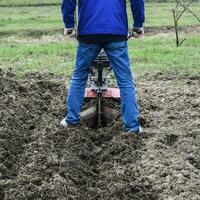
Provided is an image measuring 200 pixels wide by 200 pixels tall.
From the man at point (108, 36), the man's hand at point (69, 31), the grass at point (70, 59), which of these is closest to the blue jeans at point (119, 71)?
the man at point (108, 36)

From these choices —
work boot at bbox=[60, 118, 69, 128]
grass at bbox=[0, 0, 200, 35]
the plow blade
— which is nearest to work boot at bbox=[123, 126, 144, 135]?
the plow blade

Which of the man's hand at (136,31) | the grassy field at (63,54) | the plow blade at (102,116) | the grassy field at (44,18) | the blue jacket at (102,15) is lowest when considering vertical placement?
the grassy field at (44,18)

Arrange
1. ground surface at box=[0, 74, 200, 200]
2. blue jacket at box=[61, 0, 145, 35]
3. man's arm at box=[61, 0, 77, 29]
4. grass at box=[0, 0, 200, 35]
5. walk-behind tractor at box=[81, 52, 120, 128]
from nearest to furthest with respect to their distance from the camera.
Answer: ground surface at box=[0, 74, 200, 200], blue jacket at box=[61, 0, 145, 35], man's arm at box=[61, 0, 77, 29], walk-behind tractor at box=[81, 52, 120, 128], grass at box=[0, 0, 200, 35]

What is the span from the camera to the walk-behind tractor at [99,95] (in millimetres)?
7480

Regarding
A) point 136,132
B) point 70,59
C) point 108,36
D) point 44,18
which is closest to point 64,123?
point 136,132

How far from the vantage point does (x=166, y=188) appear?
5219 millimetres

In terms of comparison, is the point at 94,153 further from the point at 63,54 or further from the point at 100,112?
the point at 63,54

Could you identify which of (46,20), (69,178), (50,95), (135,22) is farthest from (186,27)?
(69,178)

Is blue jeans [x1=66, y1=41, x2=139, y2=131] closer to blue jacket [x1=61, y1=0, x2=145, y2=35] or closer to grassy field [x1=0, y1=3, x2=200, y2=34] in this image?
blue jacket [x1=61, y1=0, x2=145, y2=35]

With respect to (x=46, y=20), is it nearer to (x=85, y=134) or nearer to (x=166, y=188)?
(x=85, y=134)

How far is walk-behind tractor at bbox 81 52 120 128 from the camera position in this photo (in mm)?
7480

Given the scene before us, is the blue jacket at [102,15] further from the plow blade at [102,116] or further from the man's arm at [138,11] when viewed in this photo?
the plow blade at [102,116]

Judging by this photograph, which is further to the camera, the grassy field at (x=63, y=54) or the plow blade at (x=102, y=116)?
the grassy field at (x=63, y=54)

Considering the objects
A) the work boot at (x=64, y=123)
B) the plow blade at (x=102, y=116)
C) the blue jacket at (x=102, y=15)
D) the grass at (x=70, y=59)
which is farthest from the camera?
the grass at (x=70, y=59)
